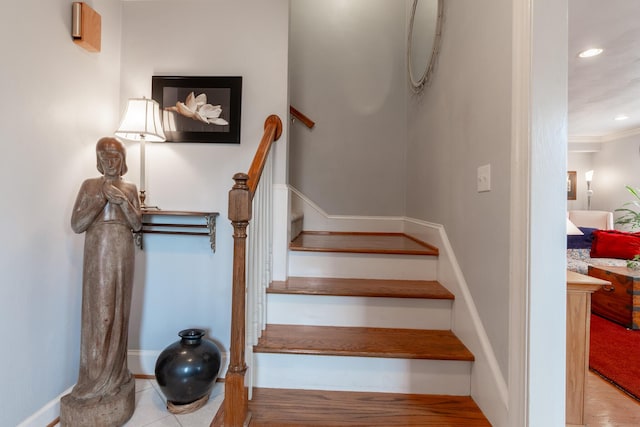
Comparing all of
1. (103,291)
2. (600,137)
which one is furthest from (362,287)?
(600,137)

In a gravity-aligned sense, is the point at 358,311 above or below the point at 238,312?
below

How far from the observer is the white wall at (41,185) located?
137 cm

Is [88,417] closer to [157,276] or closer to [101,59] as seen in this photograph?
[157,276]

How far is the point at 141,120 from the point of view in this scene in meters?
1.73

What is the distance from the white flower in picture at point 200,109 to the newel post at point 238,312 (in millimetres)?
957

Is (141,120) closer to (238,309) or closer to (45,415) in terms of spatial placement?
(238,309)

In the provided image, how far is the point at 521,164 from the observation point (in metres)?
1.07

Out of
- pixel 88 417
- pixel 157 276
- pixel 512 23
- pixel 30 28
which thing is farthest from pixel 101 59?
pixel 512 23

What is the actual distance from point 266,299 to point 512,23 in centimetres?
164

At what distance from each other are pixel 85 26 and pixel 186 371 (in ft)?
6.42

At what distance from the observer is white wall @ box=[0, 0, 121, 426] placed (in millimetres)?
1367

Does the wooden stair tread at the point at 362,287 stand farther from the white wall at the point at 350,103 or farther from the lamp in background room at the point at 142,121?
the white wall at the point at 350,103

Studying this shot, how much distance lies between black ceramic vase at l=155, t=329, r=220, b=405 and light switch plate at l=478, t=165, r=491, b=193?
1.64 metres

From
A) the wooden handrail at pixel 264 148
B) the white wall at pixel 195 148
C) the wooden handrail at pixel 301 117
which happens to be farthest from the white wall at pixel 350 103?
the wooden handrail at pixel 264 148
